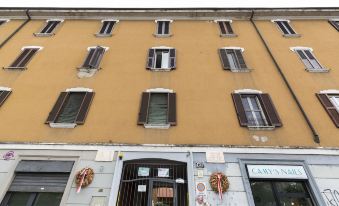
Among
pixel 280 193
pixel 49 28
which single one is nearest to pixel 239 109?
pixel 280 193

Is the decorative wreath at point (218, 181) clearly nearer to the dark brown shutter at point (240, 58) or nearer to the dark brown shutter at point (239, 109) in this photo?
the dark brown shutter at point (239, 109)

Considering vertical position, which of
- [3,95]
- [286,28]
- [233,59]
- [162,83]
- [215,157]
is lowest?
[215,157]

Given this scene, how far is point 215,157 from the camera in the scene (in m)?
9.00

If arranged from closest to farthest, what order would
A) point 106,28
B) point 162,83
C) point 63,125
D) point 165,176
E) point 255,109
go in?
point 165,176, point 63,125, point 255,109, point 162,83, point 106,28

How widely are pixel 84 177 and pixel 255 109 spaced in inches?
277

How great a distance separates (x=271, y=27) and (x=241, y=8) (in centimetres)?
231

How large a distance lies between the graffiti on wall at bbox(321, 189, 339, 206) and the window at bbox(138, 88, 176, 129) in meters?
5.44

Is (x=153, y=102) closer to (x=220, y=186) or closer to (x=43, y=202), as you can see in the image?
(x=220, y=186)

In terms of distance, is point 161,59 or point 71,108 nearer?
point 71,108

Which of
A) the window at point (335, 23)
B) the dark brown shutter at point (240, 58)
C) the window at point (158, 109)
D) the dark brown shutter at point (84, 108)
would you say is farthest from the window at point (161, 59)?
the window at point (335, 23)

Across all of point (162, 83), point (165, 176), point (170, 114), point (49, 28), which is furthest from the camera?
point (49, 28)

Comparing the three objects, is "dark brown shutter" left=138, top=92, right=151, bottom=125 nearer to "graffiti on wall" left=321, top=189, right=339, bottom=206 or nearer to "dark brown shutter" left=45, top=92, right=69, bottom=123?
"dark brown shutter" left=45, top=92, right=69, bottom=123

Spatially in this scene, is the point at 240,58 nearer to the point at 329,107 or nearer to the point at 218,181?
the point at 329,107

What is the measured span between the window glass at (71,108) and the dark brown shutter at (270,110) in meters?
7.61
